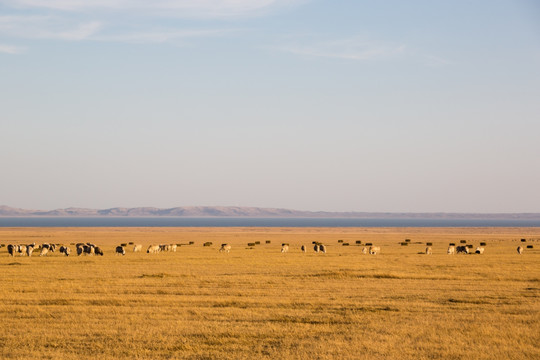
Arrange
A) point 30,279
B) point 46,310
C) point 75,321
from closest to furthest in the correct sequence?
1. point 75,321
2. point 46,310
3. point 30,279

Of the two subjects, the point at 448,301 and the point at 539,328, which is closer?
the point at 539,328

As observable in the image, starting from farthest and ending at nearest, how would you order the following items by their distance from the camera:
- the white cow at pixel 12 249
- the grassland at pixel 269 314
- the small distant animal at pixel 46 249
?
the small distant animal at pixel 46 249 → the white cow at pixel 12 249 → the grassland at pixel 269 314

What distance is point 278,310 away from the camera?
860 inches

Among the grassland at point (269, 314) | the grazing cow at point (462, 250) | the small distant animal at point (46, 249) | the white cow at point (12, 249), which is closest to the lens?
the grassland at point (269, 314)

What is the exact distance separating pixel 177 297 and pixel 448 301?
34.7 feet

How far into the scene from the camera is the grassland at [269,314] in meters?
15.9

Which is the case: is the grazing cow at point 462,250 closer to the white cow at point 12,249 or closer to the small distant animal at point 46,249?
the small distant animal at point 46,249

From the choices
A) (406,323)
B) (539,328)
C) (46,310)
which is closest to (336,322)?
(406,323)

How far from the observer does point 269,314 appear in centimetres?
2102

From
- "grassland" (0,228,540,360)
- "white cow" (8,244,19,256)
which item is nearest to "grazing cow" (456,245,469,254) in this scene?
"grassland" (0,228,540,360)

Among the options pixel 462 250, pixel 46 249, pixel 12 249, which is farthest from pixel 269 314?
pixel 462 250

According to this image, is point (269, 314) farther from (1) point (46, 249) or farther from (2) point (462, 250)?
(2) point (462, 250)

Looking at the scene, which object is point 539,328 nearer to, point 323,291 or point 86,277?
point 323,291

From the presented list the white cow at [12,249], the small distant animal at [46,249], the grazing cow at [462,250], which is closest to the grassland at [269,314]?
the white cow at [12,249]
